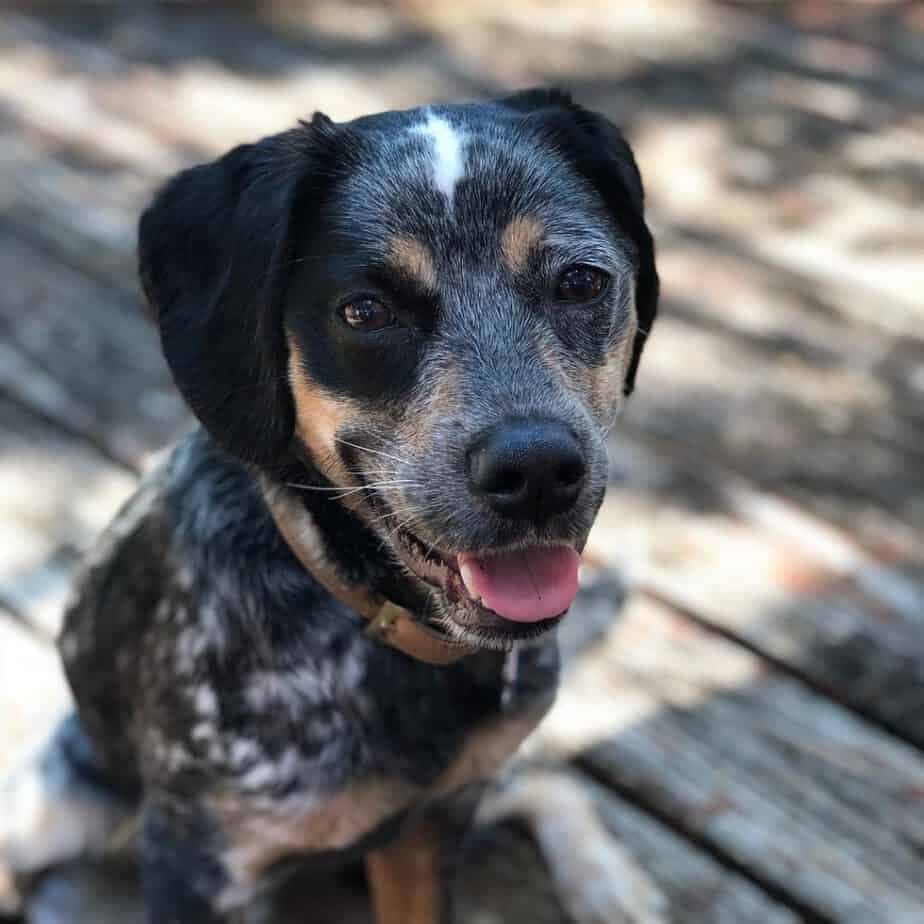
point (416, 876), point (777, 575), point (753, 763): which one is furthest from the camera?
point (777, 575)

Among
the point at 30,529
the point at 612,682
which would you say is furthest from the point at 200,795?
the point at 30,529

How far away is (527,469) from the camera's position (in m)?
1.95

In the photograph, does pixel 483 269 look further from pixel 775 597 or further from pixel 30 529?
pixel 30 529

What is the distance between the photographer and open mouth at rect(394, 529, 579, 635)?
205 centimetres

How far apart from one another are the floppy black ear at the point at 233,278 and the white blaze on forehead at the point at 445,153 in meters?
0.16

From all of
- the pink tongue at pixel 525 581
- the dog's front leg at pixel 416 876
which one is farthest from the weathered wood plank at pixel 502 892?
the pink tongue at pixel 525 581

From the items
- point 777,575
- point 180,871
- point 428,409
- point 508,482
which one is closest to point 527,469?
point 508,482

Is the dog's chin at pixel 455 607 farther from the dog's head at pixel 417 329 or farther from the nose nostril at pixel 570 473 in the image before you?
the nose nostril at pixel 570 473

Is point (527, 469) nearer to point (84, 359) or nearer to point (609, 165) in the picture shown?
point (609, 165)

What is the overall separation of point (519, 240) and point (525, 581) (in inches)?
19.5

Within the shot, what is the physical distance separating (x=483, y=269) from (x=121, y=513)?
3.07 feet

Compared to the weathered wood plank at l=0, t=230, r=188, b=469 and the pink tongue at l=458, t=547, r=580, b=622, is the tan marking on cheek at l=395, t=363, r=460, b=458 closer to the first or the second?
the pink tongue at l=458, t=547, r=580, b=622

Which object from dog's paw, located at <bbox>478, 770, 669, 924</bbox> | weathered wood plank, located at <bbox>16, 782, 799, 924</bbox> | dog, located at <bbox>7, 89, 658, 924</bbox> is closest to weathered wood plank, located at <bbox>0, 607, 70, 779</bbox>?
weathered wood plank, located at <bbox>16, 782, 799, 924</bbox>

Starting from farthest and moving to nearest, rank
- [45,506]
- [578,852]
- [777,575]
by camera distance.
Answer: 1. [45,506]
2. [777,575]
3. [578,852]
